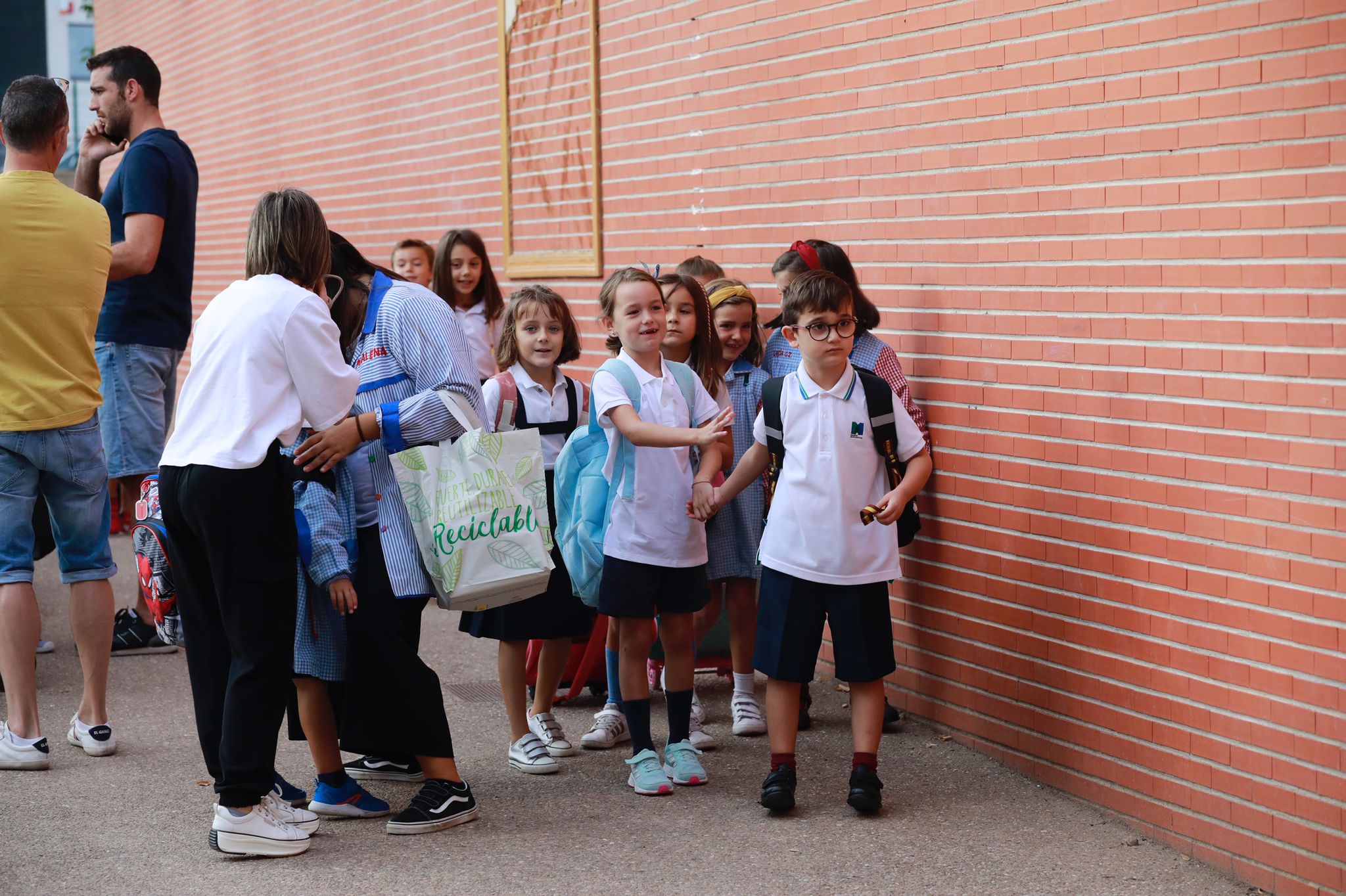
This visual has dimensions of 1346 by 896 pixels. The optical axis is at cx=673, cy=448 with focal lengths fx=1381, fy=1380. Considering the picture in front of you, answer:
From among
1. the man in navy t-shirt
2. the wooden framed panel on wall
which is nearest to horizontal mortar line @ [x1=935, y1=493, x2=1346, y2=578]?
the wooden framed panel on wall

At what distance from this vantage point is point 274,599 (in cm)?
414

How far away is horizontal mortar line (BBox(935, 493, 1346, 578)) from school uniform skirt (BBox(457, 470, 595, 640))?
148cm

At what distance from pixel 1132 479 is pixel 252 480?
107 inches

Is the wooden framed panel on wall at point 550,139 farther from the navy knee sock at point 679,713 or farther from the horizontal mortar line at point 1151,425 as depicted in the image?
the navy knee sock at point 679,713

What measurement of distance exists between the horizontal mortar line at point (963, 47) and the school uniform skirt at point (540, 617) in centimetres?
225

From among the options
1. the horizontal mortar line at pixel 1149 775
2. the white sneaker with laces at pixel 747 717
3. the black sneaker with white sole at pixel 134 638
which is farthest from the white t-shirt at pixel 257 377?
the black sneaker with white sole at pixel 134 638

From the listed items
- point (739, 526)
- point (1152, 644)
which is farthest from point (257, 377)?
point (1152, 644)

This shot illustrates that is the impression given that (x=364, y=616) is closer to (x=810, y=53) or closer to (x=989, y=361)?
(x=989, y=361)

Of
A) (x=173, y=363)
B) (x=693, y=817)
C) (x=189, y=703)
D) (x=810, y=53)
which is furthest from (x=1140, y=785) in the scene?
(x=173, y=363)

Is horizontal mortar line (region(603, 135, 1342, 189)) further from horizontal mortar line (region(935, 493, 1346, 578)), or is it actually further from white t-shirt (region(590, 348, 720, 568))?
white t-shirt (region(590, 348, 720, 568))

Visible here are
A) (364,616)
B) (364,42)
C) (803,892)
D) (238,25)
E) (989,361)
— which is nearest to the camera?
(803,892)

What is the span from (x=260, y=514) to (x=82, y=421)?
159 centimetres

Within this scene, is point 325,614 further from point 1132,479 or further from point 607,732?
point 1132,479

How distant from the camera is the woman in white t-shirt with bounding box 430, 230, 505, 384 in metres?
7.48
